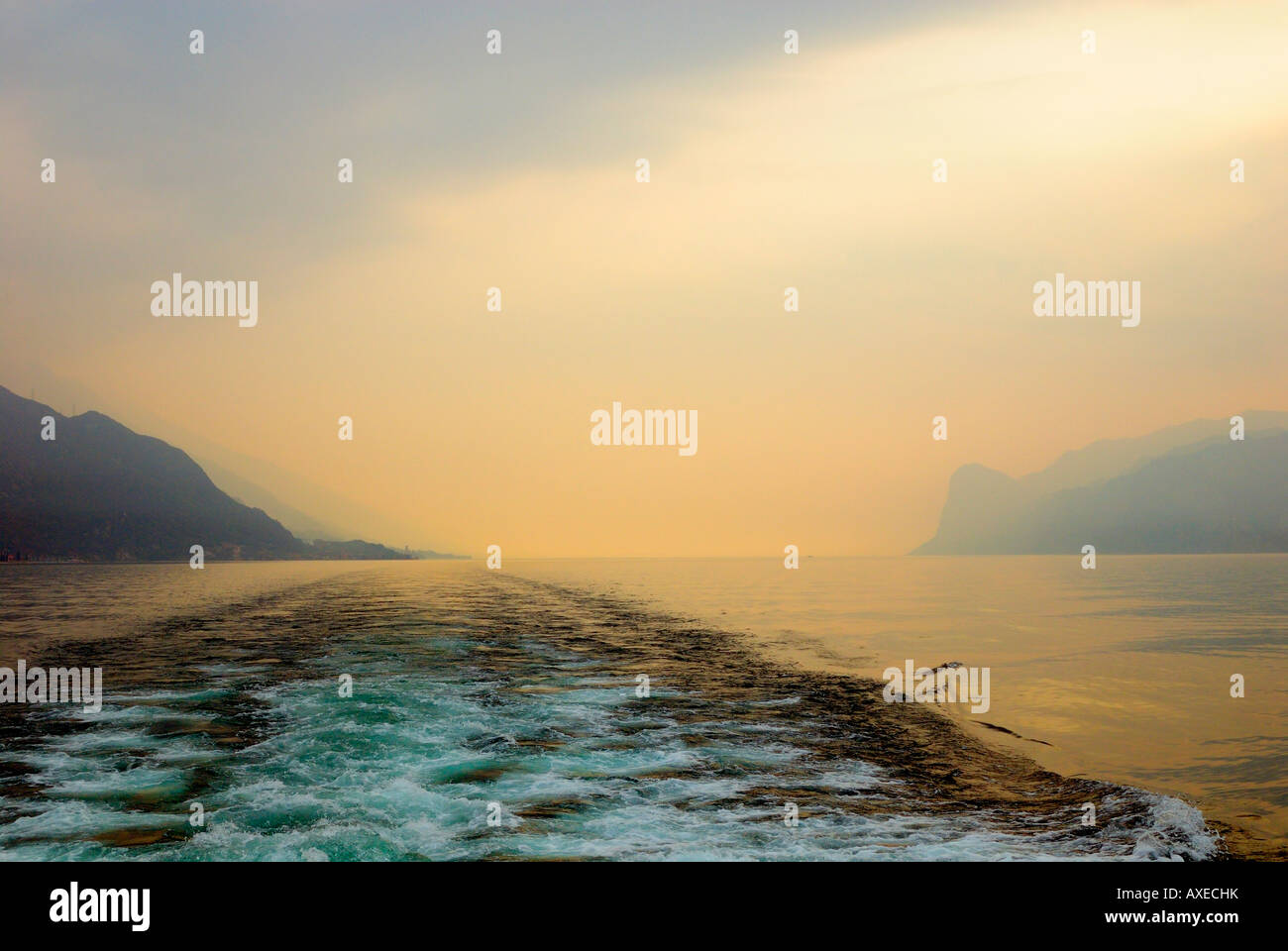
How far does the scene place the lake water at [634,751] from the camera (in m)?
12.2

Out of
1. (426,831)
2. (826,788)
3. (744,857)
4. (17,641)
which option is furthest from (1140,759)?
(17,641)

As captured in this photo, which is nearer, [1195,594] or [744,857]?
[744,857]

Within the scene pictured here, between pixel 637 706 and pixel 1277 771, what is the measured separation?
48.5 feet

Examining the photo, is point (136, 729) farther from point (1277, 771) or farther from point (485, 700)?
point (1277, 771)

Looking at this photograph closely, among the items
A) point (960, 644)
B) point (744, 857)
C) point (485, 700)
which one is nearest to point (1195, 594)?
point (960, 644)

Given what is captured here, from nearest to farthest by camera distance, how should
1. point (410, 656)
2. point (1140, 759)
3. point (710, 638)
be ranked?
point (1140, 759)
point (410, 656)
point (710, 638)

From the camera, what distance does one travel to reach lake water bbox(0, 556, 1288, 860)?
481 inches

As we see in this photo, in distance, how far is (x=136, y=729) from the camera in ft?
63.7

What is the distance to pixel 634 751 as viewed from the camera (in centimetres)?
1788

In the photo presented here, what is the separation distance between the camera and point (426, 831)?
12.5 m
